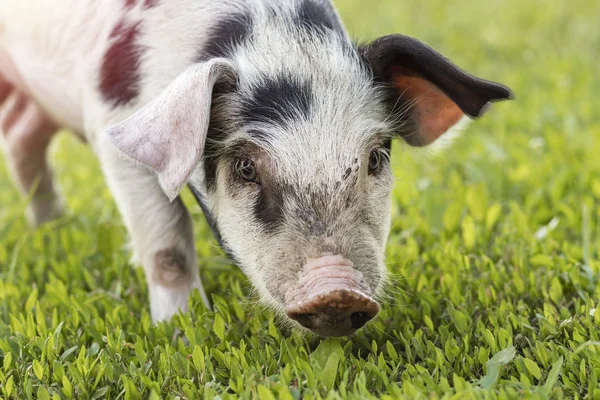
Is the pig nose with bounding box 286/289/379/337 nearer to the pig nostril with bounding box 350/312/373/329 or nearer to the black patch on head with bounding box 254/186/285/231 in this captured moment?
the pig nostril with bounding box 350/312/373/329

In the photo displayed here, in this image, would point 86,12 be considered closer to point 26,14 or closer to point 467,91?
point 26,14

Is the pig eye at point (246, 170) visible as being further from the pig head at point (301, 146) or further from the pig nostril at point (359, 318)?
the pig nostril at point (359, 318)

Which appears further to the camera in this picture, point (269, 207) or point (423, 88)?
point (423, 88)

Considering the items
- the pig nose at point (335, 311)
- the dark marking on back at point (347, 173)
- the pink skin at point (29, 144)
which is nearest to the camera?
the pig nose at point (335, 311)

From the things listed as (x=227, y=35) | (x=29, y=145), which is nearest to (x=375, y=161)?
(x=227, y=35)

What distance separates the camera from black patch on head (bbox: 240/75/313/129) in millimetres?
2859

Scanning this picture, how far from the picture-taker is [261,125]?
289 cm

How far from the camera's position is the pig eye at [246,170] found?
2.93 m

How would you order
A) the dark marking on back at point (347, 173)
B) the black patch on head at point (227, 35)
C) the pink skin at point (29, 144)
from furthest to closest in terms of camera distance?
the pink skin at point (29, 144)
the black patch on head at point (227, 35)
the dark marking on back at point (347, 173)

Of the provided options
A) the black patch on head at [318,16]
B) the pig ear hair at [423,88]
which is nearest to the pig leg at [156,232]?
the black patch on head at [318,16]

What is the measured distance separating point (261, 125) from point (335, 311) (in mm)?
702

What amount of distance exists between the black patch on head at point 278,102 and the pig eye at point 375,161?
298 millimetres

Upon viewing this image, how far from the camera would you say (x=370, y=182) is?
2.97 metres

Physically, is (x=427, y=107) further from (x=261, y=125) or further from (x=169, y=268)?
(x=169, y=268)
